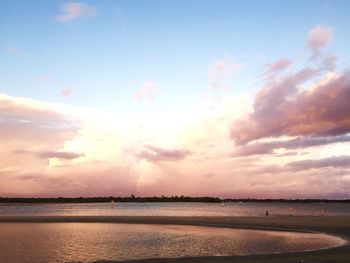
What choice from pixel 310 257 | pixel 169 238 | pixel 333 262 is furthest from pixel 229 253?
pixel 169 238

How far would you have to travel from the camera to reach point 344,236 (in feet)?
142

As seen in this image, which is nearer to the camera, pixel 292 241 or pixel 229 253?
pixel 229 253

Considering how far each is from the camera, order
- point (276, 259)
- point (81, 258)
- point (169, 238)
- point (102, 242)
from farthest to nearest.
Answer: point (169, 238), point (102, 242), point (81, 258), point (276, 259)


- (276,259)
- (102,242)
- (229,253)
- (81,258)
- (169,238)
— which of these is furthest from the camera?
(169,238)

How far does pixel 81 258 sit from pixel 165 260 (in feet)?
19.6

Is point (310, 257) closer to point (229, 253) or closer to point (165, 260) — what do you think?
point (229, 253)

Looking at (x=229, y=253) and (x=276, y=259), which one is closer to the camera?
(x=276, y=259)

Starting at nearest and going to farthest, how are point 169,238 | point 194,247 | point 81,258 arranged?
point 81,258, point 194,247, point 169,238

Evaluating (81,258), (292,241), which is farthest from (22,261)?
(292,241)

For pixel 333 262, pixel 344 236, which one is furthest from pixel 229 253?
pixel 344 236

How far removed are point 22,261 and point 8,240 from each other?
47.7ft

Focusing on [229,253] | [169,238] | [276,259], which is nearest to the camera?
[276,259]

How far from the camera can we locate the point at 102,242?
3844cm

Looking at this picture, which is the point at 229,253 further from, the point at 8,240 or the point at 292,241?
the point at 8,240
